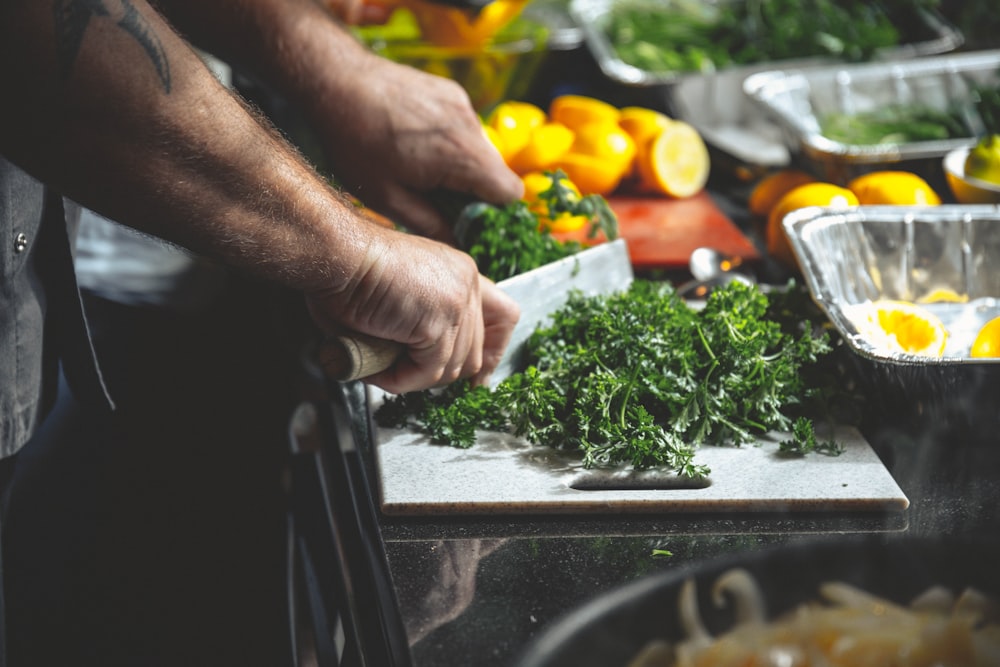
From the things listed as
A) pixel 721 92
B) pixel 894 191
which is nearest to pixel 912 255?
pixel 894 191

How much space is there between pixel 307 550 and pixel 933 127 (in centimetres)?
160

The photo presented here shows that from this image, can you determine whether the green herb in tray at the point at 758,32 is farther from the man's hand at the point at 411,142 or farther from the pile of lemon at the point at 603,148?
the man's hand at the point at 411,142

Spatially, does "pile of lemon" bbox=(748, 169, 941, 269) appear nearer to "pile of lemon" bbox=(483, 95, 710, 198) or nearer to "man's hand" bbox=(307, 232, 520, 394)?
"pile of lemon" bbox=(483, 95, 710, 198)

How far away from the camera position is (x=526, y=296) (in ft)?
4.79

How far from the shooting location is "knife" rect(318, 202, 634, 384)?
1.25m

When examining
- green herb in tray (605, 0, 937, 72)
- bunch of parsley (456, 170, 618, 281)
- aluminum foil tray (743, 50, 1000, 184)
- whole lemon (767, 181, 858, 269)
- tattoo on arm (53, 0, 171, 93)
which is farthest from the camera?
green herb in tray (605, 0, 937, 72)

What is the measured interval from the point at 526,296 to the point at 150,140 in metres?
0.60

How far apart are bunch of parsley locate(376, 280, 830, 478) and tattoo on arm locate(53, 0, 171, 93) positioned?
55 cm

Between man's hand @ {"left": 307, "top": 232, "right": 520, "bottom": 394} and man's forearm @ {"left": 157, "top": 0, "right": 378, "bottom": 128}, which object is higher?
man's forearm @ {"left": 157, "top": 0, "right": 378, "bottom": 128}

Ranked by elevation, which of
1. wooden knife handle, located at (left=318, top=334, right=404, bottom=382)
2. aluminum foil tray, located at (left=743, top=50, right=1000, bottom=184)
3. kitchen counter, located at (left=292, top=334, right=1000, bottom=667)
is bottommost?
kitchen counter, located at (left=292, top=334, right=1000, bottom=667)

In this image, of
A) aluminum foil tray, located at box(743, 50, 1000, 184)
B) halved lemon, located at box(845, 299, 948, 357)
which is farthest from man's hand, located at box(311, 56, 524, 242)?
aluminum foil tray, located at box(743, 50, 1000, 184)

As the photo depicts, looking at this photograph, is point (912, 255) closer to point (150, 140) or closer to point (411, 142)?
point (411, 142)

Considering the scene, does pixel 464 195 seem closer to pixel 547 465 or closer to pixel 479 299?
pixel 479 299

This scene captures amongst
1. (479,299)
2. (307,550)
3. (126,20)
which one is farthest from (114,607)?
(126,20)
